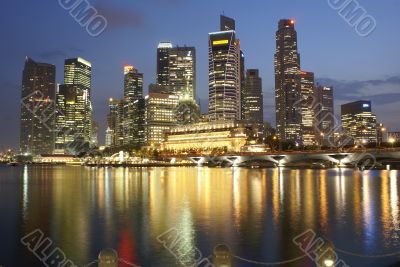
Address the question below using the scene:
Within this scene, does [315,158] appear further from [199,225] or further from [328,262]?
[328,262]

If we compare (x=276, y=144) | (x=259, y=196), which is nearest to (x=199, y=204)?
(x=259, y=196)

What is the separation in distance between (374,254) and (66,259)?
547 inches

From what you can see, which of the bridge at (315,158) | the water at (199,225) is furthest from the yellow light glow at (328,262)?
the bridge at (315,158)

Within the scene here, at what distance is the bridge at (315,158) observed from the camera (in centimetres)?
10682

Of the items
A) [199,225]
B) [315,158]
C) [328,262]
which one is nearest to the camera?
[328,262]

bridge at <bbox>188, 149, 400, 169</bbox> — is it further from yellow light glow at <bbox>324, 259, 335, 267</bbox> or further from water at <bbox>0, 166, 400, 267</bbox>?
yellow light glow at <bbox>324, 259, 335, 267</bbox>

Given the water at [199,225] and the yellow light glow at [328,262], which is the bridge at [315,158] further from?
the yellow light glow at [328,262]

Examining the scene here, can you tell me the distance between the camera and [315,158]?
124 metres

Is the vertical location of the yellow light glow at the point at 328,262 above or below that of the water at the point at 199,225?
above

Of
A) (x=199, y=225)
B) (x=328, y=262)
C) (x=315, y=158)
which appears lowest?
(x=199, y=225)

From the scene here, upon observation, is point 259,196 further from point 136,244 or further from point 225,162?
point 225,162

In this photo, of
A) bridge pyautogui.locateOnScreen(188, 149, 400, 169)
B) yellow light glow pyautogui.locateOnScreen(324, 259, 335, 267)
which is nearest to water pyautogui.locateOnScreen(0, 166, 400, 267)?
yellow light glow pyautogui.locateOnScreen(324, 259, 335, 267)

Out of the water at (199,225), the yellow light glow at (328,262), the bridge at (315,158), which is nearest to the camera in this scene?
the yellow light glow at (328,262)

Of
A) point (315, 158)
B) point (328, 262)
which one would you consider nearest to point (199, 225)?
point (328, 262)
